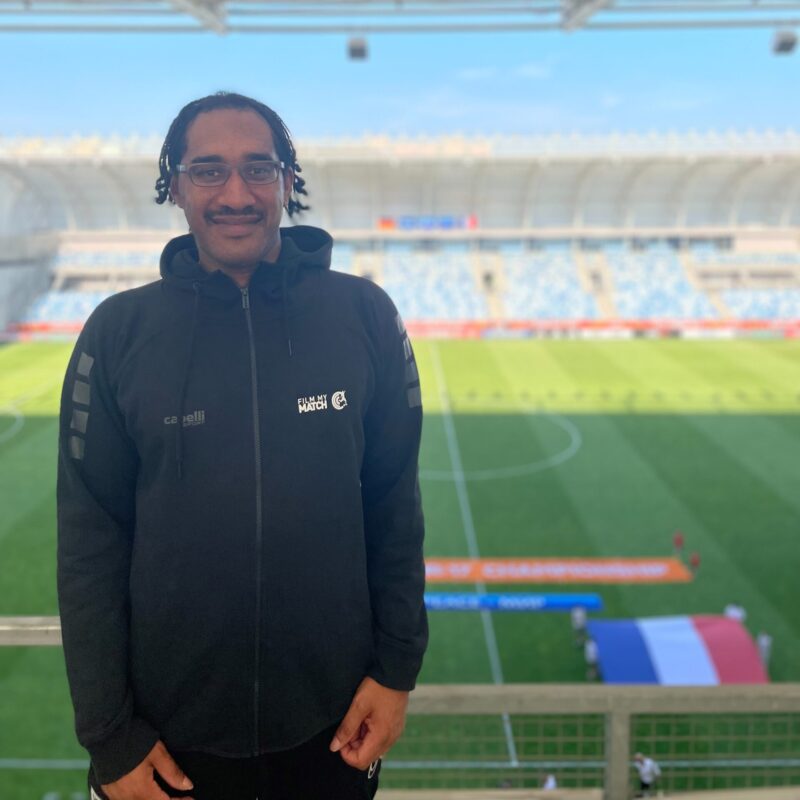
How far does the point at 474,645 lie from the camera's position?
10.9 m

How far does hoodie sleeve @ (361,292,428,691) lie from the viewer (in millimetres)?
2076

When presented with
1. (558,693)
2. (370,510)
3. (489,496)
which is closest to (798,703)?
(558,693)

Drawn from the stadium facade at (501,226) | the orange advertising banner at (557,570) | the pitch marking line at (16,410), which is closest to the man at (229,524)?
the orange advertising banner at (557,570)

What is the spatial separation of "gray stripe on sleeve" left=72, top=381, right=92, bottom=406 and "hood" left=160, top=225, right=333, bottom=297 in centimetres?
34

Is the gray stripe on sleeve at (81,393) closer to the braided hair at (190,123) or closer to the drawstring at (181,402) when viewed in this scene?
the drawstring at (181,402)

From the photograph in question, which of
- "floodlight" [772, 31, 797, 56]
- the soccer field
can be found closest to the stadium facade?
the soccer field

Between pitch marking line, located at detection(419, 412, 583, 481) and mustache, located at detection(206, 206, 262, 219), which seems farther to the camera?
pitch marking line, located at detection(419, 412, 583, 481)

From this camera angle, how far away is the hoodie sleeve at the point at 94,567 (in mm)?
1869

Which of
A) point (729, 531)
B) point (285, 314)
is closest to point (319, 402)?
point (285, 314)

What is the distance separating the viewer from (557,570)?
12.9 m

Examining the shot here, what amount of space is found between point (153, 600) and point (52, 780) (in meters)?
7.91

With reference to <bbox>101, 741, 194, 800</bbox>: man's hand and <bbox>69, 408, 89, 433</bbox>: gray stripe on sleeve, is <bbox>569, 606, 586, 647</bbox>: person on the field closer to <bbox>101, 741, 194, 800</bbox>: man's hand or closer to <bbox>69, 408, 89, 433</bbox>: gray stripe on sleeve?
<bbox>101, 741, 194, 800</bbox>: man's hand

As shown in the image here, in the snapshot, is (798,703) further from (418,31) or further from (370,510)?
(418,31)

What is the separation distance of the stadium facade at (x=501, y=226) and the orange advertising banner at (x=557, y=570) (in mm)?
24762
